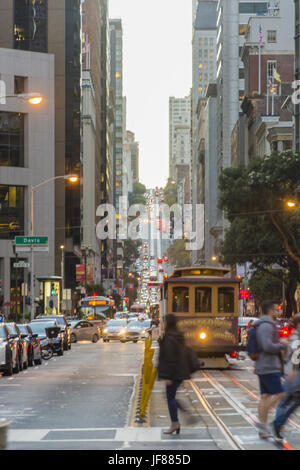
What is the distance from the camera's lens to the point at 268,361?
1329 centimetres

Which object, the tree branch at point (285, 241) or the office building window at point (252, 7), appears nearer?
the tree branch at point (285, 241)

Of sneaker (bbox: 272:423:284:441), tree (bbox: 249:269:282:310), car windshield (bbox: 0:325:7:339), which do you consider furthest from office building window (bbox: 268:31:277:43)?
sneaker (bbox: 272:423:284:441)

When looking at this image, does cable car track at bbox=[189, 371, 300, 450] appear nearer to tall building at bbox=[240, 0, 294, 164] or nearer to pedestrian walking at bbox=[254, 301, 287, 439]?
pedestrian walking at bbox=[254, 301, 287, 439]

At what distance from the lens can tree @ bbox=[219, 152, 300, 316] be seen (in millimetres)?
58438

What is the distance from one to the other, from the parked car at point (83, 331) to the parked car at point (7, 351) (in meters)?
31.8

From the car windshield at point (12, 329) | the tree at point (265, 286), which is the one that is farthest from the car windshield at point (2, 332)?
the tree at point (265, 286)

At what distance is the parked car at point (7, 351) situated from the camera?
27.9 metres

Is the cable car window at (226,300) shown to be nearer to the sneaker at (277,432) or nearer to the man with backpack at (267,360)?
the man with backpack at (267,360)

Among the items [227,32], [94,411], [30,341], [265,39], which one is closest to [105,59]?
[227,32]

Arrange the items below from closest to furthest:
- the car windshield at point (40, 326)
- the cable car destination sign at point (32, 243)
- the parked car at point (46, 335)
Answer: the parked car at point (46, 335) < the car windshield at point (40, 326) < the cable car destination sign at point (32, 243)

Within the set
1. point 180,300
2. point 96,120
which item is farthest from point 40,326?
point 96,120

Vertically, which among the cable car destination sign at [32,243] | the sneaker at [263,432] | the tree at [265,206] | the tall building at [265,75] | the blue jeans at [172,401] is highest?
the tall building at [265,75]

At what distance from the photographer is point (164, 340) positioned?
45.4ft

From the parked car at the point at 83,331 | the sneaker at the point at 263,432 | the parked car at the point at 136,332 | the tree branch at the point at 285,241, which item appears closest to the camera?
the sneaker at the point at 263,432
